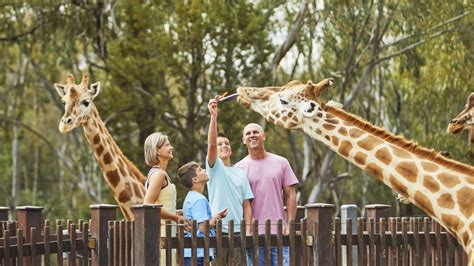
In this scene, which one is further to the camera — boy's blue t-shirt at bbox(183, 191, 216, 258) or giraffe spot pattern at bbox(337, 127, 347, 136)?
giraffe spot pattern at bbox(337, 127, 347, 136)

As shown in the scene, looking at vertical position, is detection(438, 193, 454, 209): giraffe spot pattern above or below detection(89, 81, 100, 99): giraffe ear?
below

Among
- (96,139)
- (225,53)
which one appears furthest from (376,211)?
(225,53)

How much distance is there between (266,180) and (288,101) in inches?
29.5

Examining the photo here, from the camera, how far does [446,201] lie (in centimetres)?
967

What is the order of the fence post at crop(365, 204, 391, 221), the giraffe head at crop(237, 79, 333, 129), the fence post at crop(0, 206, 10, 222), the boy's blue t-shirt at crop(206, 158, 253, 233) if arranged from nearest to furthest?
the boy's blue t-shirt at crop(206, 158, 253, 233)
the giraffe head at crop(237, 79, 333, 129)
the fence post at crop(0, 206, 10, 222)
the fence post at crop(365, 204, 391, 221)

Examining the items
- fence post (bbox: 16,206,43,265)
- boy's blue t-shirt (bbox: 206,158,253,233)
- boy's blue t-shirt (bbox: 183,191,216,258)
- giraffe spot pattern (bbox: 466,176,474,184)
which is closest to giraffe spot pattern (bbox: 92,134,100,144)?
fence post (bbox: 16,206,43,265)

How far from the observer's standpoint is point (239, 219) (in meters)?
10.2

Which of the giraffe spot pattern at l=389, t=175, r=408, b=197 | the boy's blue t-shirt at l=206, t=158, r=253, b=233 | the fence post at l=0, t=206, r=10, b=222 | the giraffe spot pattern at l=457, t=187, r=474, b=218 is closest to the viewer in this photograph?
the giraffe spot pattern at l=457, t=187, r=474, b=218

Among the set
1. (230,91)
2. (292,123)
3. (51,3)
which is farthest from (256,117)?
(292,123)

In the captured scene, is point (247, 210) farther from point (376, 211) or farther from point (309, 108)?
point (376, 211)

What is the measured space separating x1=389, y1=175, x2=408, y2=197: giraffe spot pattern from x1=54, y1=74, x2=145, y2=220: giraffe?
3583mm

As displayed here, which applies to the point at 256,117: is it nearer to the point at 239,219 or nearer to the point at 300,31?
the point at 300,31

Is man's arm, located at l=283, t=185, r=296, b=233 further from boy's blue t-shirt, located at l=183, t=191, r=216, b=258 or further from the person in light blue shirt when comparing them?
boy's blue t-shirt, located at l=183, t=191, r=216, b=258

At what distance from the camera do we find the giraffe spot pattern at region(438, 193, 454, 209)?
9.64 m
